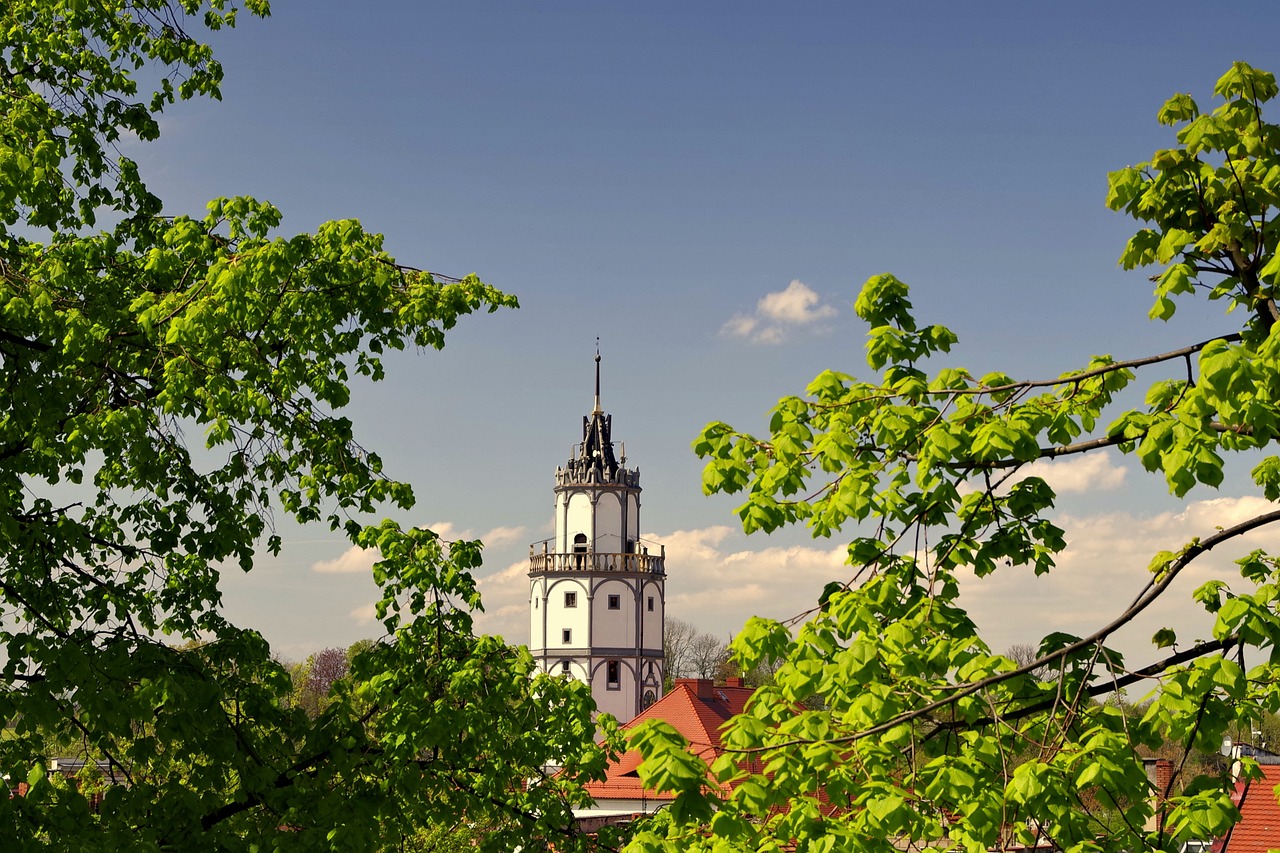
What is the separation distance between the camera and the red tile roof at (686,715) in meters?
45.8

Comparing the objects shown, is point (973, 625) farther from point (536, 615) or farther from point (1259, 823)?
point (536, 615)

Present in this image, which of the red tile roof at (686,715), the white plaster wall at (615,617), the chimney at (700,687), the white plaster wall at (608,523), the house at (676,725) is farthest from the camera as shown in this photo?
the white plaster wall at (608,523)

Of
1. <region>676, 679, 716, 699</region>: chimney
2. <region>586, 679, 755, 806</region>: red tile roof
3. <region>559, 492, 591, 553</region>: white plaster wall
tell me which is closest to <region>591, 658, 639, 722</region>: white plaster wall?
<region>559, 492, 591, 553</region>: white plaster wall

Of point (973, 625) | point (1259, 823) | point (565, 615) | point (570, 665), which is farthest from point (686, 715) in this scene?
point (973, 625)

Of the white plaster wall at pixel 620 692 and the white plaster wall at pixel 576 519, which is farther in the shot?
the white plaster wall at pixel 576 519

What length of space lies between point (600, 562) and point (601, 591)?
1589mm

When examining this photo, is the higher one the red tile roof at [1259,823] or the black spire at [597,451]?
the black spire at [597,451]

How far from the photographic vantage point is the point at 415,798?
36.3ft

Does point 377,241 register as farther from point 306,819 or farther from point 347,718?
point 306,819

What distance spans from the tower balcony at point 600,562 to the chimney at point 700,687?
19415mm

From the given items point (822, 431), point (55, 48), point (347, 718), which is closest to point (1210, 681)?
point (822, 431)

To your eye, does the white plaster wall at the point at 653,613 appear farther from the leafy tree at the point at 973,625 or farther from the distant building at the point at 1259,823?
the leafy tree at the point at 973,625

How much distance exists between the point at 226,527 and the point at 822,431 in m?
6.26

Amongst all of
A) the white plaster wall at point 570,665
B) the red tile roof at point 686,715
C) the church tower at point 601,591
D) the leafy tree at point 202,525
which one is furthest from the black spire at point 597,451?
the leafy tree at point 202,525
